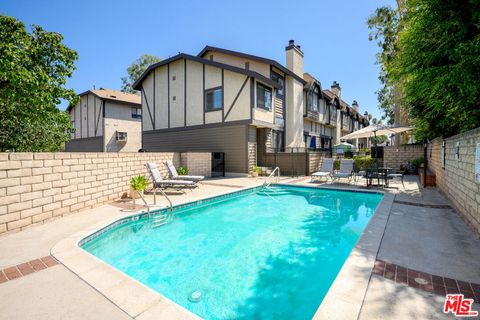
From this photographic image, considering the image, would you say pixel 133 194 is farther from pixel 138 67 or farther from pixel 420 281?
pixel 138 67

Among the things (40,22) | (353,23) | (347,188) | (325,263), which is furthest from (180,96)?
(325,263)

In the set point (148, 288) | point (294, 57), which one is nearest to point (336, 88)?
point (294, 57)

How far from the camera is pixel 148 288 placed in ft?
8.97

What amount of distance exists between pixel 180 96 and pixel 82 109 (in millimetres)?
16662

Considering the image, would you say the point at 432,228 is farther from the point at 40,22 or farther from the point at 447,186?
the point at 40,22

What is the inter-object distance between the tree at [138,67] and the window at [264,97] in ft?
96.1

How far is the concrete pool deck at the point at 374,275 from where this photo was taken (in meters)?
2.33

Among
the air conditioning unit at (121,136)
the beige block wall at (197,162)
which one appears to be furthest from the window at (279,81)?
A: the air conditioning unit at (121,136)

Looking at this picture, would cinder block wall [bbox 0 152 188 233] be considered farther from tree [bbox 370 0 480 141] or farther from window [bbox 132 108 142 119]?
window [bbox 132 108 142 119]

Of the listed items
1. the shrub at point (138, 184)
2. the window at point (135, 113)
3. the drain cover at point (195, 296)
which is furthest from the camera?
the window at point (135, 113)

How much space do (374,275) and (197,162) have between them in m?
11.2

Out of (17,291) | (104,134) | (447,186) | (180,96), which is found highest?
(180,96)

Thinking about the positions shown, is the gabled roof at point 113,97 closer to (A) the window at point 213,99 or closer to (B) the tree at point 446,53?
(A) the window at point 213,99

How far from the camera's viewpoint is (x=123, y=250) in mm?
4711
